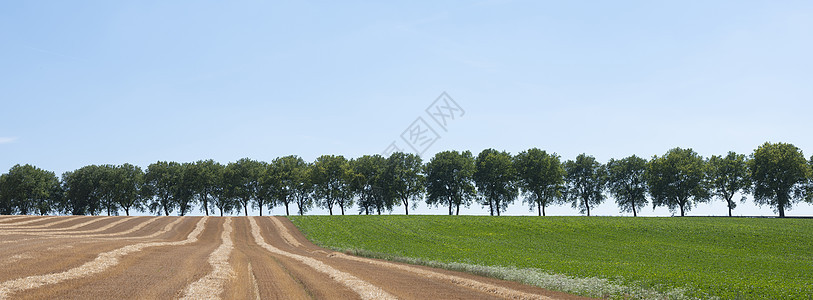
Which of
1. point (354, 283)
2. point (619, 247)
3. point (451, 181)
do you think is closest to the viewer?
point (354, 283)

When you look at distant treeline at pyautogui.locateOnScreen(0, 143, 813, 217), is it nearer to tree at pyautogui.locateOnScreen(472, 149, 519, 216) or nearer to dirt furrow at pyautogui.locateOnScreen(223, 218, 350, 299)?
tree at pyautogui.locateOnScreen(472, 149, 519, 216)

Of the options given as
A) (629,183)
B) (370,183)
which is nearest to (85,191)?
(370,183)

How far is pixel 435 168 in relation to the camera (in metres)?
104

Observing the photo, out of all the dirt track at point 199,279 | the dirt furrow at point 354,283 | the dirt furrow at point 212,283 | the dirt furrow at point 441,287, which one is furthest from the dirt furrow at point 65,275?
the dirt furrow at point 441,287

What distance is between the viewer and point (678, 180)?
93750 millimetres

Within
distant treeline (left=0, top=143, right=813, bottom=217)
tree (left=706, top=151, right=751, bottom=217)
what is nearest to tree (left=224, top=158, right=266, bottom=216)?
distant treeline (left=0, top=143, right=813, bottom=217)

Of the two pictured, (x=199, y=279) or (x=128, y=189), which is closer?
(x=199, y=279)

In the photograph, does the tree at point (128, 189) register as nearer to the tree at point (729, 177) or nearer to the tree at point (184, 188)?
the tree at point (184, 188)

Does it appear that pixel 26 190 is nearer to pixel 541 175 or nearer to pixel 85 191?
pixel 85 191

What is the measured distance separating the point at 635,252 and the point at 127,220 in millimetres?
71230

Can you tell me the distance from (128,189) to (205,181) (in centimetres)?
1956

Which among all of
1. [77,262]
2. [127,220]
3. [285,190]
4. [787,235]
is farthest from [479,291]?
[285,190]

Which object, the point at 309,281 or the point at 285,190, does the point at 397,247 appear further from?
the point at 285,190

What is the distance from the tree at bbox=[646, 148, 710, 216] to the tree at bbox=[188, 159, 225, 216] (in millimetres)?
103035
